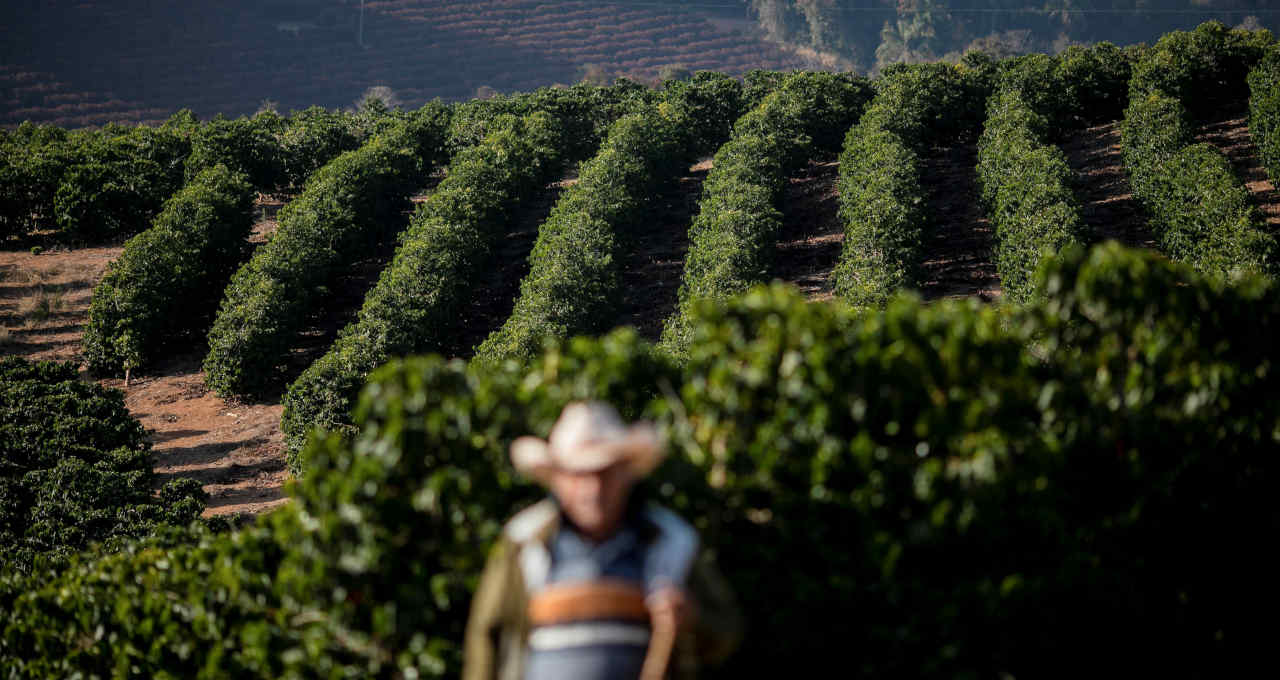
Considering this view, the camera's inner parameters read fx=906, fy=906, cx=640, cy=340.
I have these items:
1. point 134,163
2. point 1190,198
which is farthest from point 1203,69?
point 134,163

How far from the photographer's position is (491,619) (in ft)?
10.6

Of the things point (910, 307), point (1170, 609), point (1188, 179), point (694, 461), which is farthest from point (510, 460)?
point (1188, 179)

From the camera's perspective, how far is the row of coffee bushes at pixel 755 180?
22016mm

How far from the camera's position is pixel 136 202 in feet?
110

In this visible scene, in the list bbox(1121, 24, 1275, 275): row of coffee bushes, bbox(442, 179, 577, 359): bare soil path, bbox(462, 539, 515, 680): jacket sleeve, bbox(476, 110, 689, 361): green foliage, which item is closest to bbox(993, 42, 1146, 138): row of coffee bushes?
bbox(1121, 24, 1275, 275): row of coffee bushes

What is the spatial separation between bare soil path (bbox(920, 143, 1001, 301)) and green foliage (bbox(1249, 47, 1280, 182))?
7693mm

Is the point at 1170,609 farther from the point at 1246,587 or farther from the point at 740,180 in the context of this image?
the point at 740,180

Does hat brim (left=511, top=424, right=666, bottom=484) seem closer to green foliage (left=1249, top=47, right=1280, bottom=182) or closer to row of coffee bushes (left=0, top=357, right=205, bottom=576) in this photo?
row of coffee bushes (left=0, top=357, right=205, bottom=576)

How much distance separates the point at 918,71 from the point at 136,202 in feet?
103

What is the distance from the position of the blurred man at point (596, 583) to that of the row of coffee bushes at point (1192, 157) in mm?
16179

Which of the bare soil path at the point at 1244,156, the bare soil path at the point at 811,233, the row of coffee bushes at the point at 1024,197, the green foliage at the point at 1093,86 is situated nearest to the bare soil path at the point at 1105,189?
the green foliage at the point at 1093,86

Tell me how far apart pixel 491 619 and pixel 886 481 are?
196cm

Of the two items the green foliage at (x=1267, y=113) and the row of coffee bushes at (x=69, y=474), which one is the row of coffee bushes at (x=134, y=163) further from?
the green foliage at (x=1267, y=113)

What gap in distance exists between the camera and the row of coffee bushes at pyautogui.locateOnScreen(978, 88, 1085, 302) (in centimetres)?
2069
